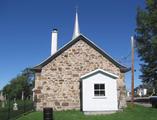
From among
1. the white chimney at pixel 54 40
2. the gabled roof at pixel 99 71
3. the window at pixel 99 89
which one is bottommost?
the window at pixel 99 89

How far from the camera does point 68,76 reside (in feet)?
83.9

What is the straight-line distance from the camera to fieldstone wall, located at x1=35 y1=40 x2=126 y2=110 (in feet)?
82.5

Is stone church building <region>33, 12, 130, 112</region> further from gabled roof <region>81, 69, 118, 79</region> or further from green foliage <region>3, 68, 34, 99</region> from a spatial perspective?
green foliage <region>3, 68, 34, 99</region>

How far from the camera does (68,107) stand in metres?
25.2

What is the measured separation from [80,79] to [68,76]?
1078 mm

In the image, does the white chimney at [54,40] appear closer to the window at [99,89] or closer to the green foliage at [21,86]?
the window at [99,89]

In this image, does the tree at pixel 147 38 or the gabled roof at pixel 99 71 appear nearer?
the gabled roof at pixel 99 71

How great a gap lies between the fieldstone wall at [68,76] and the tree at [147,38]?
18.7 meters

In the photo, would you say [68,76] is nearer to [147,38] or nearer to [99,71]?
[99,71]

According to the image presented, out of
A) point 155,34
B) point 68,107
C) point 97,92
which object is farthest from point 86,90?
point 155,34

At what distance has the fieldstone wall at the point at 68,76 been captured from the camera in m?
25.1

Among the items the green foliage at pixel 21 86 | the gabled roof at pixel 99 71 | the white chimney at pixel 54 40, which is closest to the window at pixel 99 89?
the gabled roof at pixel 99 71

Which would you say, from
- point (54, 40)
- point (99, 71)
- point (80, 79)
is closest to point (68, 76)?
point (80, 79)

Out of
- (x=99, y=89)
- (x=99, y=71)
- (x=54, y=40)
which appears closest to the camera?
(x=99, y=89)
